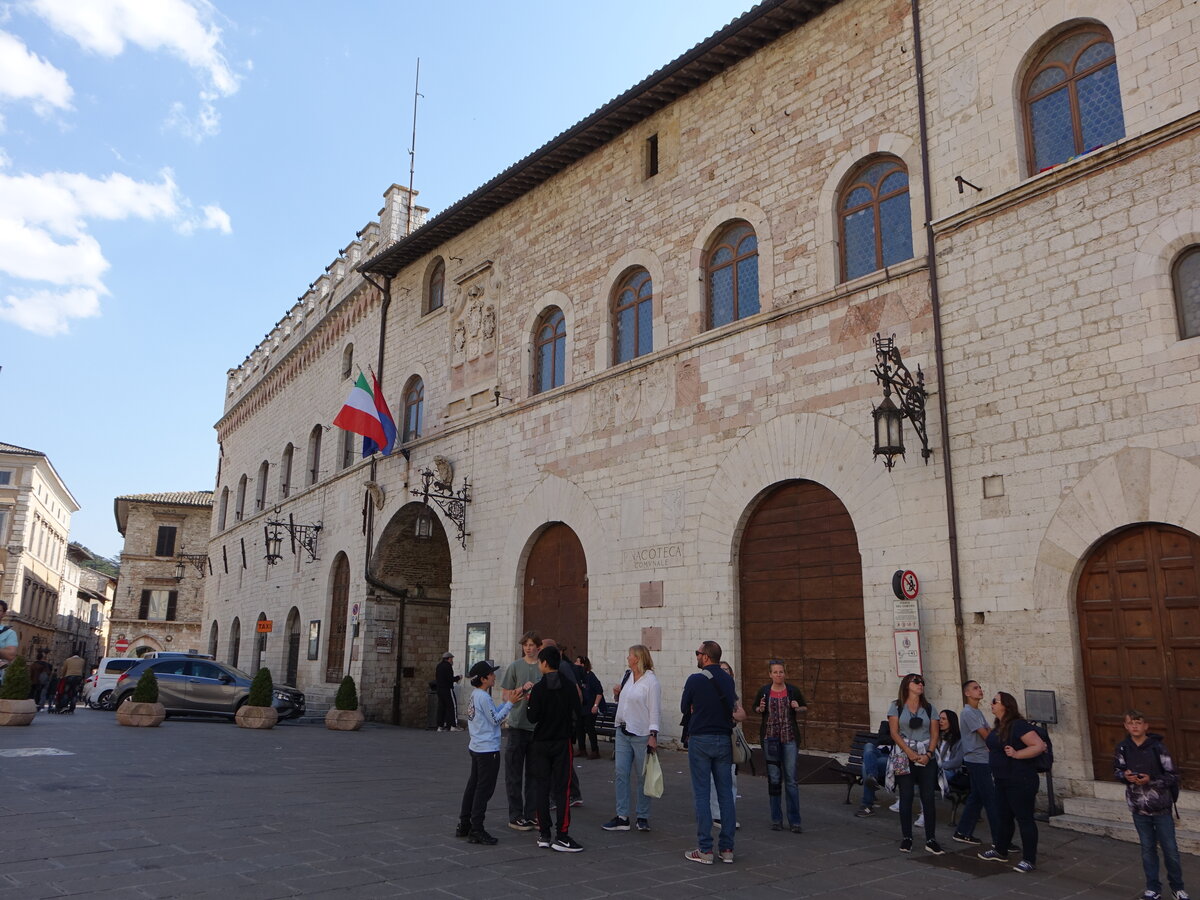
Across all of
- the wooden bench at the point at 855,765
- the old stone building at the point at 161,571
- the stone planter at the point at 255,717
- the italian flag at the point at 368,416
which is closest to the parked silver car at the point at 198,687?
the stone planter at the point at 255,717

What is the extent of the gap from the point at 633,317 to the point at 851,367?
455cm

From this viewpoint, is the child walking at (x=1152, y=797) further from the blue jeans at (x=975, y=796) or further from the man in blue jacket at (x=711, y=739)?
the man in blue jacket at (x=711, y=739)

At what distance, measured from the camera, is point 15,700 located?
15.5 metres

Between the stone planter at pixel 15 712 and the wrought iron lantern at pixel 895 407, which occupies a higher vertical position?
the wrought iron lantern at pixel 895 407

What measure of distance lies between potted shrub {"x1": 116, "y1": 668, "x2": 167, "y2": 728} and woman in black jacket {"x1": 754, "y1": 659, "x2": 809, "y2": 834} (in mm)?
12440

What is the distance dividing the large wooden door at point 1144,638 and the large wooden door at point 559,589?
25.4ft

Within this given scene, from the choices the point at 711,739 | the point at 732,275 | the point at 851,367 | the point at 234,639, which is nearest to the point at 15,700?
the point at 732,275

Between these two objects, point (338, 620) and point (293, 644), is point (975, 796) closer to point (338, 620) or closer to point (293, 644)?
point (338, 620)

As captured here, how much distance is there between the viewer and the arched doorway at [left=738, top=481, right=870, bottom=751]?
11.0 m

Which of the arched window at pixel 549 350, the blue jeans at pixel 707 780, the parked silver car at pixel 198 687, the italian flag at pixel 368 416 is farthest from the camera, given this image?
the italian flag at pixel 368 416

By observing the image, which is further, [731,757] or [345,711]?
[345,711]

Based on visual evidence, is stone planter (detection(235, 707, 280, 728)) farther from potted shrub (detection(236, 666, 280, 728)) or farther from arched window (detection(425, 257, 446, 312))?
arched window (detection(425, 257, 446, 312))

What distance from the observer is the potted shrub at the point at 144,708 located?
16000mm

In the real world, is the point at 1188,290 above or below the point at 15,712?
above
